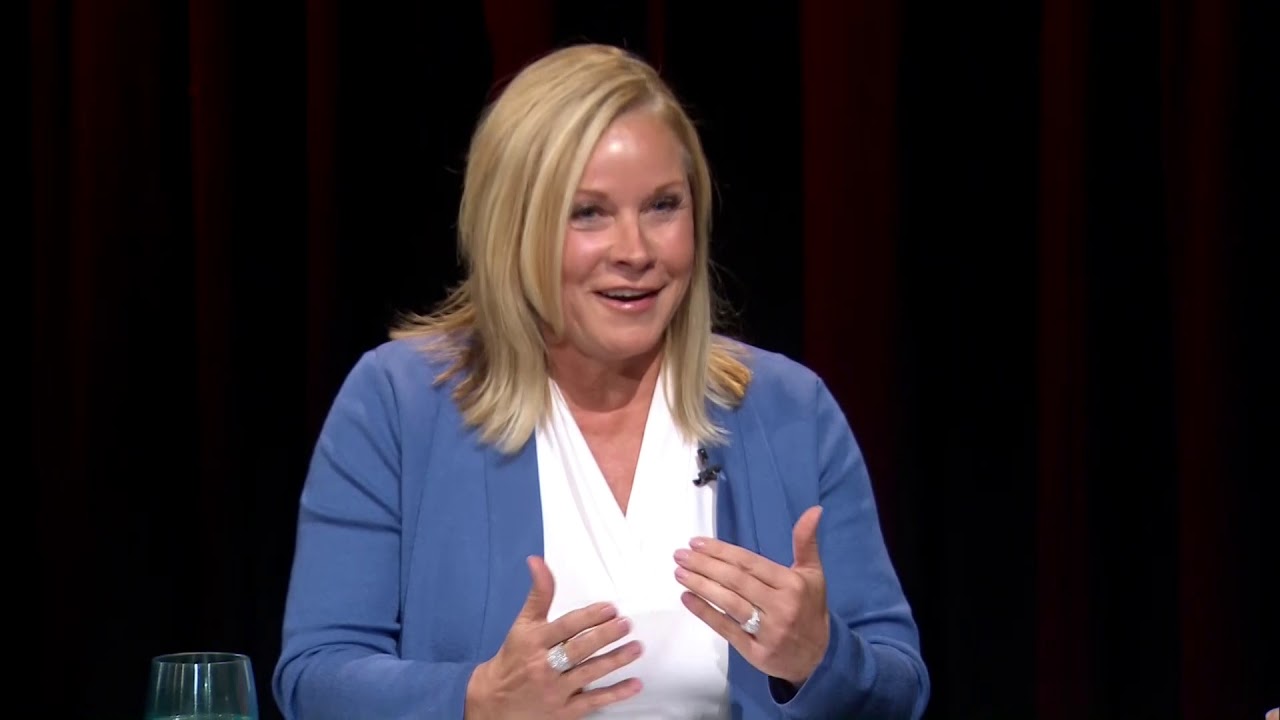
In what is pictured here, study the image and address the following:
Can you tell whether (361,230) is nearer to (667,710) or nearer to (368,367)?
(368,367)

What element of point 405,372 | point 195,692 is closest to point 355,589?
point 405,372

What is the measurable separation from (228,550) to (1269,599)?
166cm

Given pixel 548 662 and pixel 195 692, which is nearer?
pixel 195 692

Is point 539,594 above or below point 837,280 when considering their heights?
below

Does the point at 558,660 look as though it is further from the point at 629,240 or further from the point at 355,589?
the point at 629,240

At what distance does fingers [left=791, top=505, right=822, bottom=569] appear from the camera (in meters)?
1.56

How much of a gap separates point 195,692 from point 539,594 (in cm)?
32

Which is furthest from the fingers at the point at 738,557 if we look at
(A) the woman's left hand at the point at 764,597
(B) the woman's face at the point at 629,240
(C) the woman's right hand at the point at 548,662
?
(B) the woman's face at the point at 629,240

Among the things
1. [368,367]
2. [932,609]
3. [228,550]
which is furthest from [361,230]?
[932,609]

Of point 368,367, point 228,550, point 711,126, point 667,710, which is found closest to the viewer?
point 667,710

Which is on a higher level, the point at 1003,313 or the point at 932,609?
the point at 1003,313

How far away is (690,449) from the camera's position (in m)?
1.89

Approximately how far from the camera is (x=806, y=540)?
156 cm

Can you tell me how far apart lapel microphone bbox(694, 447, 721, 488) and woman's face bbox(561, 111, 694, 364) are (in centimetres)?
14
